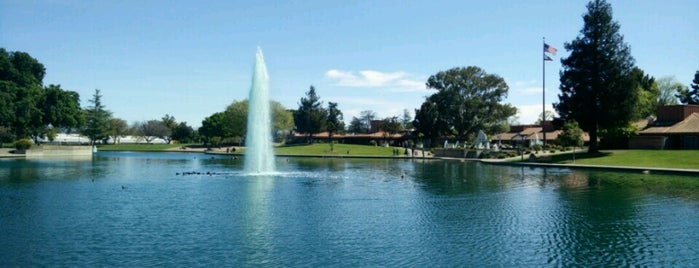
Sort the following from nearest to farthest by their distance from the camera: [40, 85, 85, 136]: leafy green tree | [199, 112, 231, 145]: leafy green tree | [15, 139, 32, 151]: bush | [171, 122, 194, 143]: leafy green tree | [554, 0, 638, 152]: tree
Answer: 1. [554, 0, 638, 152]: tree
2. [15, 139, 32, 151]: bush
3. [40, 85, 85, 136]: leafy green tree
4. [199, 112, 231, 145]: leafy green tree
5. [171, 122, 194, 143]: leafy green tree

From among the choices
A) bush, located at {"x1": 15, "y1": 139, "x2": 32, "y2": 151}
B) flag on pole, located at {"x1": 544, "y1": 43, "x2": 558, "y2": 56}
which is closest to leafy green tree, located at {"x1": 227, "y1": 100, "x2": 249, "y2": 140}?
bush, located at {"x1": 15, "y1": 139, "x2": 32, "y2": 151}

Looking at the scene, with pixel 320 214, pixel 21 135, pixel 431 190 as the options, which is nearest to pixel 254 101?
pixel 431 190

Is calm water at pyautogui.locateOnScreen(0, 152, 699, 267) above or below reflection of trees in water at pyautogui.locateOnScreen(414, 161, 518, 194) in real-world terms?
below

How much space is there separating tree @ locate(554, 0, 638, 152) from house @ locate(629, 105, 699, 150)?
21.6 feet

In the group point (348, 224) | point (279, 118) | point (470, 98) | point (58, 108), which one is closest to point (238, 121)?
point (279, 118)

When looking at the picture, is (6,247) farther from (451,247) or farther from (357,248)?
(451,247)

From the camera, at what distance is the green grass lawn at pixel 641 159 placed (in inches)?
2170

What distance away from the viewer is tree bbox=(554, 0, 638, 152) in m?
66.2

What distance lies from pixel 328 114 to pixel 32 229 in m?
131

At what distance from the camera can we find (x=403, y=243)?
20328 millimetres

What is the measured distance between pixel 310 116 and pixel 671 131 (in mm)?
88878

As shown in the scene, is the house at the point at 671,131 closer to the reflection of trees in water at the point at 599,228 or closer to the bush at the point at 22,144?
the reflection of trees in water at the point at 599,228

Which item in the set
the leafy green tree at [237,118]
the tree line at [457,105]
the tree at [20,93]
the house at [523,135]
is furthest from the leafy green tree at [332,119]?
the tree at [20,93]

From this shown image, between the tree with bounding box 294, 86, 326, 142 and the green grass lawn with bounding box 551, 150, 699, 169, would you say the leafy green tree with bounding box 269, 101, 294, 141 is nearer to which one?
the tree with bounding box 294, 86, 326, 142
